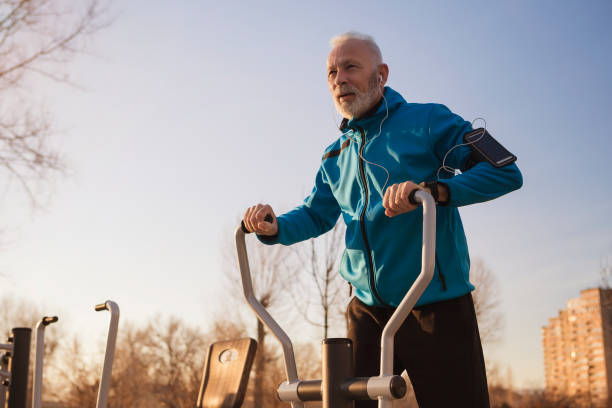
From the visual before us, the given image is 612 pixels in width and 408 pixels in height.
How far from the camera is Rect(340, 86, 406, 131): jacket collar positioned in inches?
83.4

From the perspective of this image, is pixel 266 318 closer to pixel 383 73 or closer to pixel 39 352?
pixel 383 73

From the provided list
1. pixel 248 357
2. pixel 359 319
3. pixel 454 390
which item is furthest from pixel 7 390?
pixel 454 390

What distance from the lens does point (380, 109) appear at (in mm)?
2121

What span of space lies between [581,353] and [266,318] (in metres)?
38.3

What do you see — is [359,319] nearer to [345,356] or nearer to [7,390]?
[345,356]

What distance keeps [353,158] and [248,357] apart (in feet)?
2.87

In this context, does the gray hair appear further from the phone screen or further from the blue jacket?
the phone screen

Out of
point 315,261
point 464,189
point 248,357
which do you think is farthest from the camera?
point 315,261

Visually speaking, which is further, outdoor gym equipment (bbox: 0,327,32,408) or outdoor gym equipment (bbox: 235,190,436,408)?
outdoor gym equipment (bbox: 0,327,32,408)

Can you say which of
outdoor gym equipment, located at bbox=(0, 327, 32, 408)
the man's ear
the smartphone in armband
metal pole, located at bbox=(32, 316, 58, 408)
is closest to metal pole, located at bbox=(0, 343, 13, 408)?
outdoor gym equipment, located at bbox=(0, 327, 32, 408)

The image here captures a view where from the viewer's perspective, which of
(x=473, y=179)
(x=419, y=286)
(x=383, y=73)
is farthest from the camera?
(x=383, y=73)

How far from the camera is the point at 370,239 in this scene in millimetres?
2016

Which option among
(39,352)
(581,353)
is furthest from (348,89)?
(581,353)

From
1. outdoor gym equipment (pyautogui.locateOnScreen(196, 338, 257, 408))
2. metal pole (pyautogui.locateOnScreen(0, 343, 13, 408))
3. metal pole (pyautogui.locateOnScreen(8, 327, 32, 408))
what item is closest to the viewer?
outdoor gym equipment (pyautogui.locateOnScreen(196, 338, 257, 408))
